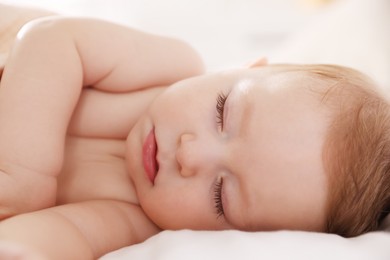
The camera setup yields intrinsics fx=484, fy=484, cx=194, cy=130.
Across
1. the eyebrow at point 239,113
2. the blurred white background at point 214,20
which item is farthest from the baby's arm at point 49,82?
the blurred white background at point 214,20

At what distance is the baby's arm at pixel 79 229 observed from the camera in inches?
30.0

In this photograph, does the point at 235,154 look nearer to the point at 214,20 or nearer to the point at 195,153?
the point at 195,153

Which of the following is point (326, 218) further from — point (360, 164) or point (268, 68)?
point (268, 68)

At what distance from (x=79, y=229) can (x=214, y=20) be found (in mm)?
1459

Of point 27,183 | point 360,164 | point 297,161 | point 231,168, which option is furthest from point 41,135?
point 360,164

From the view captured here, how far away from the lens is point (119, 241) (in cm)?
99

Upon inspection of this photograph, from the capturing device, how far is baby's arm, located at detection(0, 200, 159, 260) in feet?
2.50

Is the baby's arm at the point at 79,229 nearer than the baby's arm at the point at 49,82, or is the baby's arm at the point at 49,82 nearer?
the baby's arm at the point at 79,229

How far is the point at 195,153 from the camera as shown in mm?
959

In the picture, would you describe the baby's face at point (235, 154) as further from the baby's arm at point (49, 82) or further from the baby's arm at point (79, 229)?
the baby's arm at point (49, 82)

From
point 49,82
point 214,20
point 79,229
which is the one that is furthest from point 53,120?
point 214,20

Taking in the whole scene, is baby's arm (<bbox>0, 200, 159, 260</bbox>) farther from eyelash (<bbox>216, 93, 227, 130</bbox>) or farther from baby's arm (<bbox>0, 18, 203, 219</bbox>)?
eyelash (<bbox>216, 93, 227, 130</bbox>)

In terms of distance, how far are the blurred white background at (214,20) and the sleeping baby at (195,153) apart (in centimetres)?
82

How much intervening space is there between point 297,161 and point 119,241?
0.39 m
